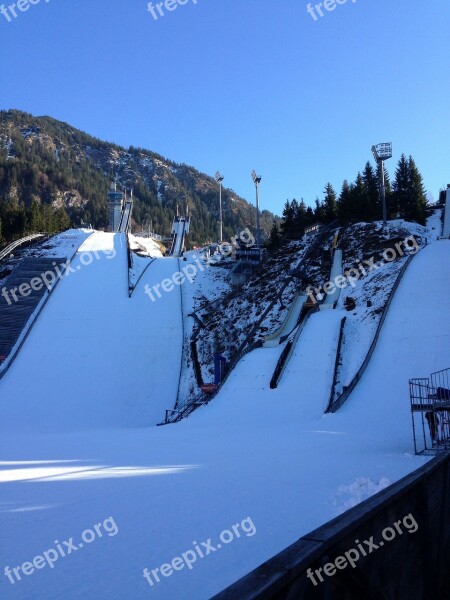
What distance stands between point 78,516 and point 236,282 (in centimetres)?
2409

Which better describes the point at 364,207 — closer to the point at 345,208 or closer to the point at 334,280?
the point at 345,208

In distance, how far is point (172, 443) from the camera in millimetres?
9445

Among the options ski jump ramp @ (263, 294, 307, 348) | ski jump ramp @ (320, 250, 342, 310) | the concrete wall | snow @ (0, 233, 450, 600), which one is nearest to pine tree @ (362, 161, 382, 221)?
ski jump ramp @ (320, 250, 342, 310)

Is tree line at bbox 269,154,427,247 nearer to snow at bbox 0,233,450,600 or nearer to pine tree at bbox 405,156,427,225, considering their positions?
pine tree at bbox 405,156,427,225

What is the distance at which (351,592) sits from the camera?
248 cm

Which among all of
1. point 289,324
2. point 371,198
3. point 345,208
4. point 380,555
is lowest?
point 380,555

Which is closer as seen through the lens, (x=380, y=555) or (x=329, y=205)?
(x=380, y=555)

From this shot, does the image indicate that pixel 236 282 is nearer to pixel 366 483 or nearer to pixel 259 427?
pixel 259 427

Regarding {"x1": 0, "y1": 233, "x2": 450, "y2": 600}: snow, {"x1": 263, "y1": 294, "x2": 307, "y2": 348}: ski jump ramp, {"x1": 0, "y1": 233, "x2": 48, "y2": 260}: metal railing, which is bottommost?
{"x1": 0, "y1": 233, "x2": 450, "y2": 600}: snow

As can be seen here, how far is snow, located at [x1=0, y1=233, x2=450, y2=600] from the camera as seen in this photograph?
3.49 metres

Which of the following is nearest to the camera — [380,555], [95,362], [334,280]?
[380,555]

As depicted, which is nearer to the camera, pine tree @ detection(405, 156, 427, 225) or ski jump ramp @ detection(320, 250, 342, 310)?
ski jump ramp @ detection(320, 250, 342, 310)

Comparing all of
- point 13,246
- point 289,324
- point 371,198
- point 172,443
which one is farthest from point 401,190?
point 172,443

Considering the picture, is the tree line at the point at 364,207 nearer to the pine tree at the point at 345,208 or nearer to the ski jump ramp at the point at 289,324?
the pine tree at the point at 345,208
